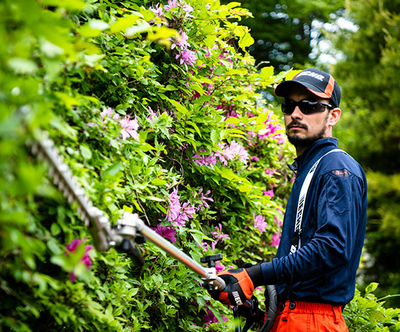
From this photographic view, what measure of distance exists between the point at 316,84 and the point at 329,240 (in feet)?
3.21

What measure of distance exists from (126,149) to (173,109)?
0.72 metres

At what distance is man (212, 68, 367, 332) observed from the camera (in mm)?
2025

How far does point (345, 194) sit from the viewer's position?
2086mm

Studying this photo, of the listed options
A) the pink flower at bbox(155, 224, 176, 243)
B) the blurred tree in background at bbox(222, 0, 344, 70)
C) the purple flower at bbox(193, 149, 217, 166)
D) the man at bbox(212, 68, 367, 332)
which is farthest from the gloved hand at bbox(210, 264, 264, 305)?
the blurred tree in background at bbox(222, 0, 344, 70)

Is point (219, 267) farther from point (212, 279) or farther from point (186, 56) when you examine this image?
point (186, 56)

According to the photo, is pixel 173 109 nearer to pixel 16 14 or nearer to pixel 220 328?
pixel 220 328

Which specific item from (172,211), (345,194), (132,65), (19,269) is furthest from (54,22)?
(345,194)

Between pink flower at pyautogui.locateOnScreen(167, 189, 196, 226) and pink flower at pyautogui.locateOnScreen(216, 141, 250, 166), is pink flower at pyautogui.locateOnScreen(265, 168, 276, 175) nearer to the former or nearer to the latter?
pink flower at pyautogui.locateOnScreen(216, 141, 250, 166)

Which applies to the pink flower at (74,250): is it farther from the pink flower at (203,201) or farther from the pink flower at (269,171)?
the pink flower at (269,171)

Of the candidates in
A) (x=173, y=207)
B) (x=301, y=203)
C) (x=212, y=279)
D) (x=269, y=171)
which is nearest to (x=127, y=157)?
(x=173, y=207)

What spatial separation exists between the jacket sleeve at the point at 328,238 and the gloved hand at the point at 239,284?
0.05 meters

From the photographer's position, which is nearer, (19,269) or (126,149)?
(19,269)

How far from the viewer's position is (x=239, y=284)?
2084 millimetres

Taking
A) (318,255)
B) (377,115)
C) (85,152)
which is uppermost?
(85,152)
